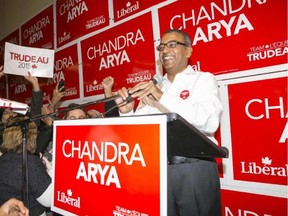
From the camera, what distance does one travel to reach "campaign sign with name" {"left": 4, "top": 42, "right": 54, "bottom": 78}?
7.52ft

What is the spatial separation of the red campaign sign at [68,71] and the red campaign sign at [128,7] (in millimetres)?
742

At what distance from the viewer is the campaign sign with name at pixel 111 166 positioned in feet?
1.89

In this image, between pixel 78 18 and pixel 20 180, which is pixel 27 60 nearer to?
pixel 78 18

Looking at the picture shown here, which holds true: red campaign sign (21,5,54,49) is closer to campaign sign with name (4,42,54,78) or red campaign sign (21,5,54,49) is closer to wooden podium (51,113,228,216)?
campaign sign with name (4,42,54,78)

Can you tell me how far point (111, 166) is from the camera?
0.68 metres

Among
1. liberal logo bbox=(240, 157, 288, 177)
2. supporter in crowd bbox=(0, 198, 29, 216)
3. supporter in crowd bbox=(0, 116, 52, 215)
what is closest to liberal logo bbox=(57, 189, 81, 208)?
supporter in crowd bbox=(0, 198, 29, 216)

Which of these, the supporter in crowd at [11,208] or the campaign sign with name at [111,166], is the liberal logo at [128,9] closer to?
the campaign sign with name at [111,166]

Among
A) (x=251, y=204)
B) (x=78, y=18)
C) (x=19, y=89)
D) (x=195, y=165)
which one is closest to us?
(x=195, y=165)

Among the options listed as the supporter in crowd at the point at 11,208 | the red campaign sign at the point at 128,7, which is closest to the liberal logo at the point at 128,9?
the red campaign sign at the point at 128,7

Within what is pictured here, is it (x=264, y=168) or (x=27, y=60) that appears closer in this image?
(x=264, y=168)

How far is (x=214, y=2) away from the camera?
1.65 m

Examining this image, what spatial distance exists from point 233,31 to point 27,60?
1.74 m

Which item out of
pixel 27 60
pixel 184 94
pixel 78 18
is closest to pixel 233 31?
pixel 184 94

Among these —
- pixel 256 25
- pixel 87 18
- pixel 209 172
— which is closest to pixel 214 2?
pixel 256 25
